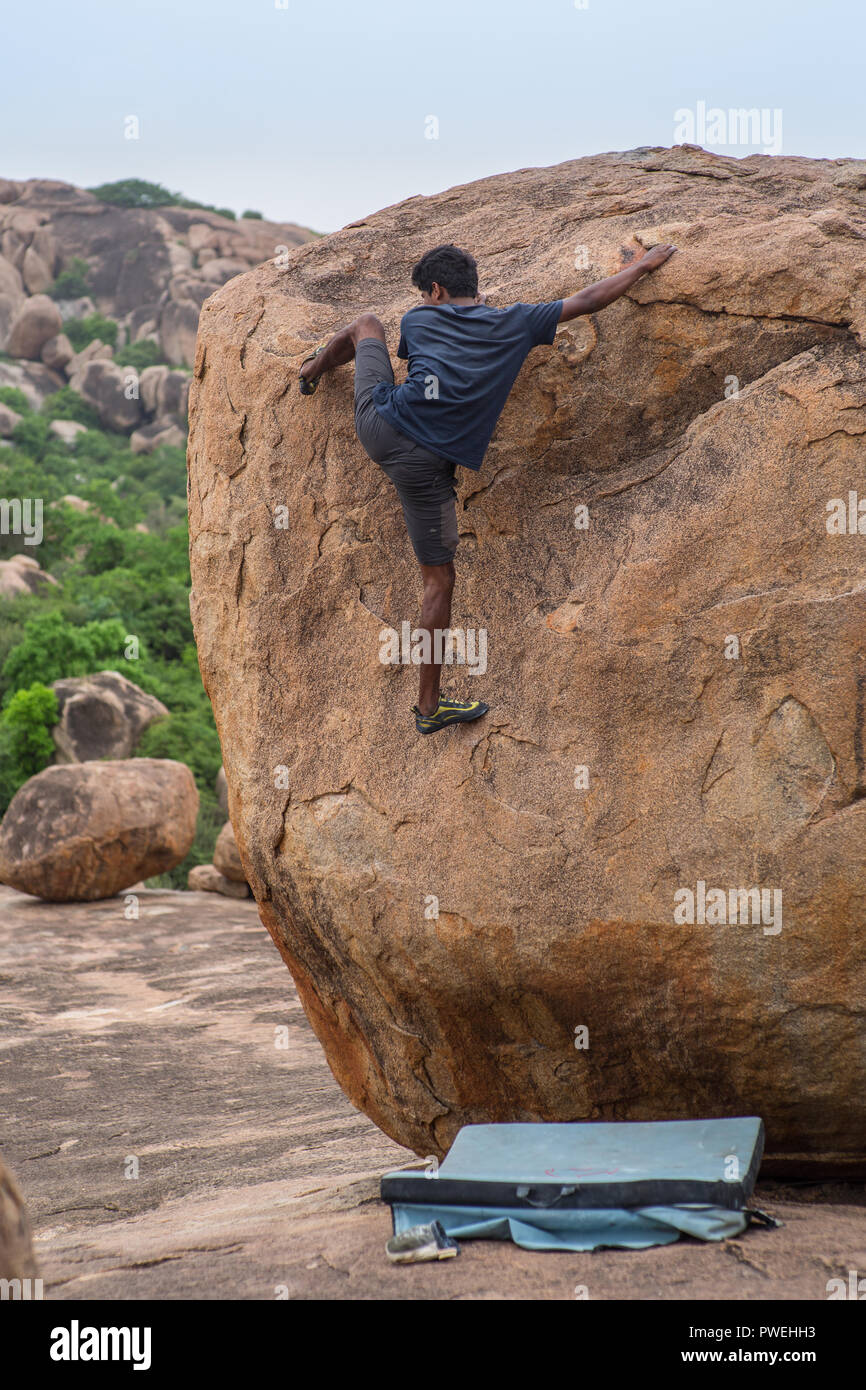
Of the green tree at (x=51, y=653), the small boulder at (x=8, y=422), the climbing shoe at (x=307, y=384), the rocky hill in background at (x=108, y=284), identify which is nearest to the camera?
the climbing shoe at (x=307, y=384)

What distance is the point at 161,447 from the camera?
43312mm

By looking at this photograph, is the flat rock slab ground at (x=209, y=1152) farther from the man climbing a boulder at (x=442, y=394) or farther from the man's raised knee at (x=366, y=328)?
the man's raised knee at (x=366, y=328)

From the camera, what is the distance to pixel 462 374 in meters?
3.78

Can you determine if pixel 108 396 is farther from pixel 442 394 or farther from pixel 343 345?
pixel 442 394

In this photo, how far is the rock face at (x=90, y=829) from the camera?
497 inches

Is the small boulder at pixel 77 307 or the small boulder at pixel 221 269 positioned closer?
the small boulder at pixel 221 269

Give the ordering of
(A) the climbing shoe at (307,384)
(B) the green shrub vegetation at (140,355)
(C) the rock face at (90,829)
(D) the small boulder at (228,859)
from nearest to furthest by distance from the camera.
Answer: (A) the climbing shoe at (307,384) → (C) the rock face at (90,829) → (D) the small boulder at (228,859) → (B) the green shrub vegetation at (140,355)

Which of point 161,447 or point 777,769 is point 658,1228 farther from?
point 161,447

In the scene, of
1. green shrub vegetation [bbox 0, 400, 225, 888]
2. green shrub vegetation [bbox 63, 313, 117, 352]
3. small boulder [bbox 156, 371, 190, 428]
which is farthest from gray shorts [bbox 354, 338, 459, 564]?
green shrub vegetation [bbox 63, 313, 117, 352]

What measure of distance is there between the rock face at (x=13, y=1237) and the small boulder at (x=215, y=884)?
1167 cm

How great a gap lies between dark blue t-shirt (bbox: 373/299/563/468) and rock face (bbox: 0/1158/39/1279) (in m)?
2.31

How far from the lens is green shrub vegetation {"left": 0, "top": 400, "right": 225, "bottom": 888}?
19766 millimetres

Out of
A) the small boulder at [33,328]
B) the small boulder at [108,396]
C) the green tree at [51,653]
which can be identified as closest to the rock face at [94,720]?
the green tree at [51,653]

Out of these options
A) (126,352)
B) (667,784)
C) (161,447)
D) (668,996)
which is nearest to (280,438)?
(667,784)
